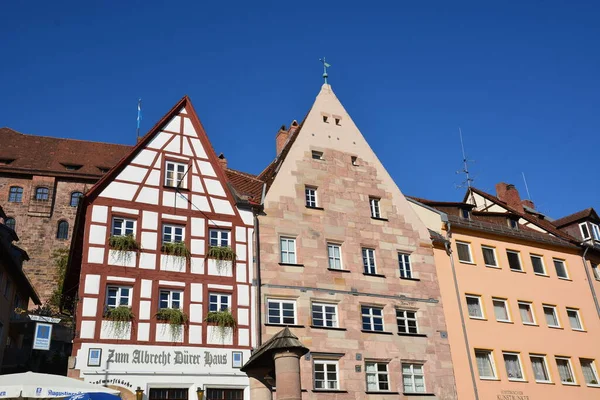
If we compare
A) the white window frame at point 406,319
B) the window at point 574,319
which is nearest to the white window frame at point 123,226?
the white window frame at point 406,319

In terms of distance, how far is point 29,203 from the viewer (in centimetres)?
5156

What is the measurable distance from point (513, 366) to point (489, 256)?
500 cm

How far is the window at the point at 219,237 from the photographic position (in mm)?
23375

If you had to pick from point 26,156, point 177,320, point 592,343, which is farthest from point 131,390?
point 26,156

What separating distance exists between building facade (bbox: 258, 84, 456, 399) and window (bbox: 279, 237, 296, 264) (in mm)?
40

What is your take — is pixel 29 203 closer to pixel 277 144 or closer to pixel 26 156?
pixel 26 156

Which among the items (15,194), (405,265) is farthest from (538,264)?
(15,194)

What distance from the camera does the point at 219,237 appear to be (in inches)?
928

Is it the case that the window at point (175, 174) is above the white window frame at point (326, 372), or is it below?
above

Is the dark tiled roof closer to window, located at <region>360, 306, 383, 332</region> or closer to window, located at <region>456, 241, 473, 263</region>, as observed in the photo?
window, located at <region>456, 241, 473, 263</region>

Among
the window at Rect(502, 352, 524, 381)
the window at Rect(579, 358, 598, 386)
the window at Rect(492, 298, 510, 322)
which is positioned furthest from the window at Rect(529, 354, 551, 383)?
the window at Rect(579, 358, 598, 386)

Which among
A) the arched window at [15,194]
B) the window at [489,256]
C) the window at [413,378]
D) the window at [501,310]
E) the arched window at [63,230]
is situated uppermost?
the arched window at [15,194]

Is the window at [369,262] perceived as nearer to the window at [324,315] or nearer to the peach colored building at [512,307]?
the window at [324,315]

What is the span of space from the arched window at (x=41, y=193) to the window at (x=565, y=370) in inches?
1575
